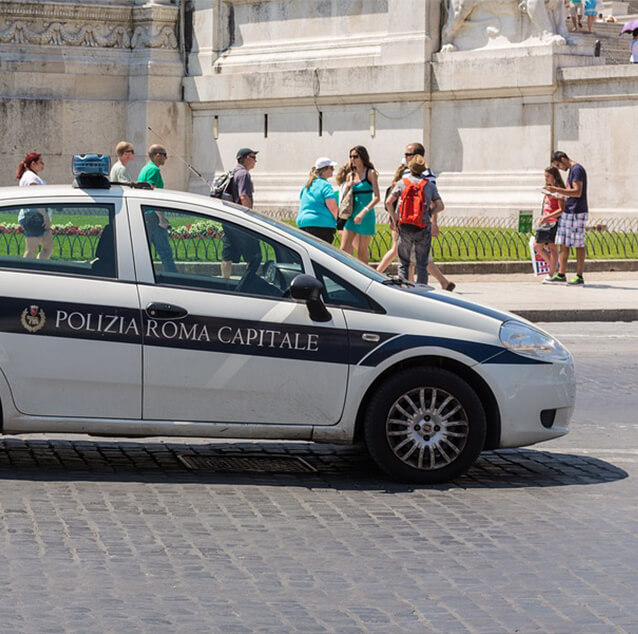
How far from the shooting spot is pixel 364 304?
846 centimetres

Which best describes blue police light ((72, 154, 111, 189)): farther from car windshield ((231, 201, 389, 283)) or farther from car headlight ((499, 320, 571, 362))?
car headlight ((499, 320, 571, 362))

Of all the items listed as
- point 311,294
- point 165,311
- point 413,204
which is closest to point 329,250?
point 311,294

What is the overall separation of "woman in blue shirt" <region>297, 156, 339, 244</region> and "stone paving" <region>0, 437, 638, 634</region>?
8190 mm

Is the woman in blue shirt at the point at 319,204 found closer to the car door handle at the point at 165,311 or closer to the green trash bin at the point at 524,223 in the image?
the green trash bin at the point at 524,223

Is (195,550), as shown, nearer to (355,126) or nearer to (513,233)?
(513,233)

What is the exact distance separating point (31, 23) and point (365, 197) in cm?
1792

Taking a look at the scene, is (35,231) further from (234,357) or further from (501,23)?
(501,23)

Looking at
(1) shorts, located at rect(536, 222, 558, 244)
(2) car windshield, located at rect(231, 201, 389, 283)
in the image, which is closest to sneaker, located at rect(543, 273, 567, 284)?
(1) shorts, located at rect(536, 222, 558, 244)

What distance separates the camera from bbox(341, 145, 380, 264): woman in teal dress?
740 inches

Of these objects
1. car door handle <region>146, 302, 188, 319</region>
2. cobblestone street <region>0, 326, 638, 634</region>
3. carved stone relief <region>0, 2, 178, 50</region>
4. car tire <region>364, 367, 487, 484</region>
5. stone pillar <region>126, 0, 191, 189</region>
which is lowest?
cobblestone street <region>0, 326, 638, 634</region>

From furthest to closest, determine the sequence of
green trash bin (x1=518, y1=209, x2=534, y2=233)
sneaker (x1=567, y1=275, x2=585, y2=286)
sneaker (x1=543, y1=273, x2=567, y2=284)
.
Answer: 1. green trash bin (x1=518, y1=209, x2=534, y2=233)
2. sneaker (x1=543, y1=273, x2=567, y2=284)
3. sneaker (x1=567, y1=275, x2=585, y2=286)

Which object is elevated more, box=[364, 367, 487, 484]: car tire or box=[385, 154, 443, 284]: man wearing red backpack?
box=[385, 154, 443, 284]: man wearing red backpack

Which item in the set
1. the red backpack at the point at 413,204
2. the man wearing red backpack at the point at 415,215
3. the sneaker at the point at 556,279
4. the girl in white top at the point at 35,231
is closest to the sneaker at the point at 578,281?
the sneaker at the point at 556,279

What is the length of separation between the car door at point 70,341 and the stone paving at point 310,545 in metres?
0.42
